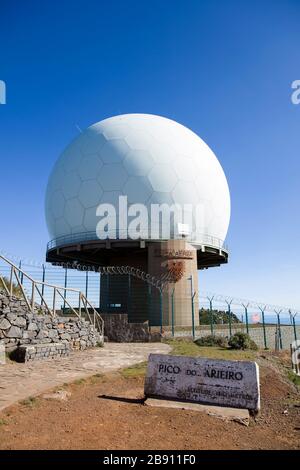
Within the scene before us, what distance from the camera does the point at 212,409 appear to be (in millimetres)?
5598

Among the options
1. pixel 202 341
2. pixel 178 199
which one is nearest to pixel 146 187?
pixel 178 199

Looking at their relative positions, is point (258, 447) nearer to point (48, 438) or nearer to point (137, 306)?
point (48, 438)

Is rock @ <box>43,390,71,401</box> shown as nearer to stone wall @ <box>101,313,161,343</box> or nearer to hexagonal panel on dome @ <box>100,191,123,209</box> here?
stone wall @ <box>101,313,161,343</box>

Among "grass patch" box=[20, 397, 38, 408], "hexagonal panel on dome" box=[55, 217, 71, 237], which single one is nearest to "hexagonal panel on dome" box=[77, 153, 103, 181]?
"hexagonal panel on dome" box=[55, 217, 71, 237]

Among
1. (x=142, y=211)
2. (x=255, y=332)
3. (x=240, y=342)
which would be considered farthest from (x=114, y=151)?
(x=240, y=342)

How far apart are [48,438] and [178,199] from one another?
21132mm

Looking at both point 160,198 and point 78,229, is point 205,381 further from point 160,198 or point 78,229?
point 78,229

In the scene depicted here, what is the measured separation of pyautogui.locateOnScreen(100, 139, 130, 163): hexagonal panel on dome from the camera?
2478 cm

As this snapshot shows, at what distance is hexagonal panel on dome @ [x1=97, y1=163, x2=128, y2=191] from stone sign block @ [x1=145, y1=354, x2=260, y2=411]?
18.7 meters

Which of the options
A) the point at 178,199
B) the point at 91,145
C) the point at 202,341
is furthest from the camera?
the point at 91,145

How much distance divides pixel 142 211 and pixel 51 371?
53.0 feet

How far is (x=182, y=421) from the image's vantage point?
509cm

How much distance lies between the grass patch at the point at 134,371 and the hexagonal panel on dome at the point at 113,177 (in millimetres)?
16044
